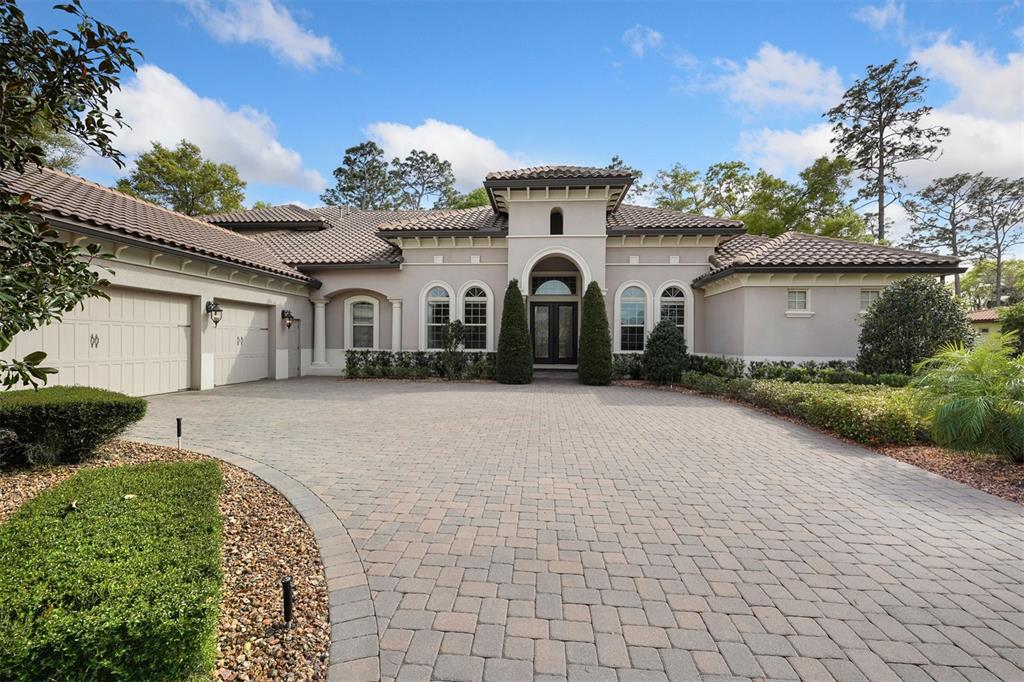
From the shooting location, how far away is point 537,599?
285 cm

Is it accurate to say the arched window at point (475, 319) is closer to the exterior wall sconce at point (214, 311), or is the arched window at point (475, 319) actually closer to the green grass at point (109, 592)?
the exterior wall sconce at point (214, 311)

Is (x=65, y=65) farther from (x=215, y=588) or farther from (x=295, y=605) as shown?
(x=295, y=605)

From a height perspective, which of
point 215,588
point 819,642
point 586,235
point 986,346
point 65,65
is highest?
point 586,235

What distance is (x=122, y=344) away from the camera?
951 cm

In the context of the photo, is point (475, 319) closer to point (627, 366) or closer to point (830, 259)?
point (627, 366)

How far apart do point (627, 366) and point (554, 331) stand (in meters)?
3.42

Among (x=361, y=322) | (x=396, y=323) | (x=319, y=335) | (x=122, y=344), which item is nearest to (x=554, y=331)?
(x=396, y=323)

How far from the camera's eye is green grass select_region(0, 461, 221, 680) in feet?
5.51

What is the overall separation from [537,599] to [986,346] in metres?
7.36

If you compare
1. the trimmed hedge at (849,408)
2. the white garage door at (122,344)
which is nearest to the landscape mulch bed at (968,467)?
the trimmed hedge at (849,408)

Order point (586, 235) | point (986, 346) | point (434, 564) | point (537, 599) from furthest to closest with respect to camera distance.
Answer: point (586, 235) < point (986, 346) < point (434, 564) < point (537, 599)

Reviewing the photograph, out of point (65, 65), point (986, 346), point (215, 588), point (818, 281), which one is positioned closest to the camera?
point (215, 588)

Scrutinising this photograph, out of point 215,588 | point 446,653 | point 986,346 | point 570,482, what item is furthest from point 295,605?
point 986,346

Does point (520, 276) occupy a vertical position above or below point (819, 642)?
above
